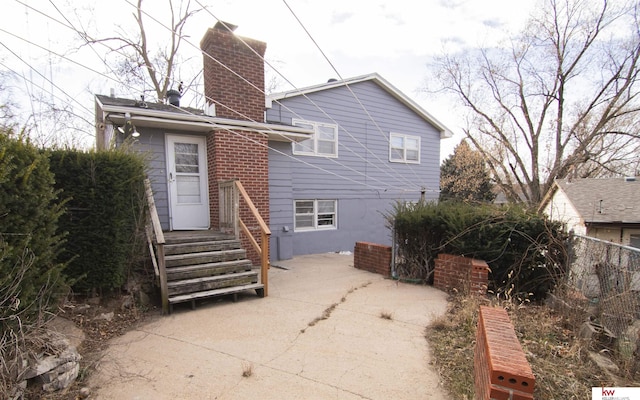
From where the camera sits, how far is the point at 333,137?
10.8 meters

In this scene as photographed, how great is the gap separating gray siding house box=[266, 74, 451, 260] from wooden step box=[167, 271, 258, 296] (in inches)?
138

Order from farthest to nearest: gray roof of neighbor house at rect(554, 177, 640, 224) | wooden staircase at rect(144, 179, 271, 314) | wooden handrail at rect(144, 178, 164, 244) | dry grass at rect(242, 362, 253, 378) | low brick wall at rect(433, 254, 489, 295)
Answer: gray roof of neighbor house at rect(554, 177, 640, 224) < low brick wall at rect(433, 254, 489, 295) < wooden staircase at rect(144, 179, 271, 314) < wooden handrail at rect(144, 178, 164, 244) < dry grass at rect(242, 362, 253, 378)

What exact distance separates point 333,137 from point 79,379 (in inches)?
366

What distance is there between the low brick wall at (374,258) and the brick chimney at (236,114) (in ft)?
7.91

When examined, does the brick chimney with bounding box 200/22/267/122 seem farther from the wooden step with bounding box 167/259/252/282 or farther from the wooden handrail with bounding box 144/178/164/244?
the wooden step with bounding box 167/259/252/282

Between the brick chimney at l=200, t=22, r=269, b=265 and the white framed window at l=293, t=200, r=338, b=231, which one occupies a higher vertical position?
the brick chimney at l=200, t=22, r=269, b=265

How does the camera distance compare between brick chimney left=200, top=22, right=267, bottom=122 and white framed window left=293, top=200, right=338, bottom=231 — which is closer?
brick chimney left=200, top=22, right=267, bottom=122

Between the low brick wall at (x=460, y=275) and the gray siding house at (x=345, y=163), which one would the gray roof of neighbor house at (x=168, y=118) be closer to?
the gray siding house at (x=345, y=163)

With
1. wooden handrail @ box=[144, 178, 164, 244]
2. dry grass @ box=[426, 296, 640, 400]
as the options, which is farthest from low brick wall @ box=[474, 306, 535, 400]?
wooden handrail @ box=[144, 178, 164, 244]

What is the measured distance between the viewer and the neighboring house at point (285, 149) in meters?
6.61

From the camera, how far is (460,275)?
5.45 m

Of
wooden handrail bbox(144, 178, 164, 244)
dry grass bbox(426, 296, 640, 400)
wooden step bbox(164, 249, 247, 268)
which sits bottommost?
dry grass bbox(426, 296, 640, 400)

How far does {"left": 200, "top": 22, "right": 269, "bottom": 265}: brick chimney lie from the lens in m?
6.79

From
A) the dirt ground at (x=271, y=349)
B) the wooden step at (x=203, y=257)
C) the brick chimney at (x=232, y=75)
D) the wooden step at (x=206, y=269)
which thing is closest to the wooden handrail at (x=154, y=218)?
the wooden step at (x=203, y=257)
